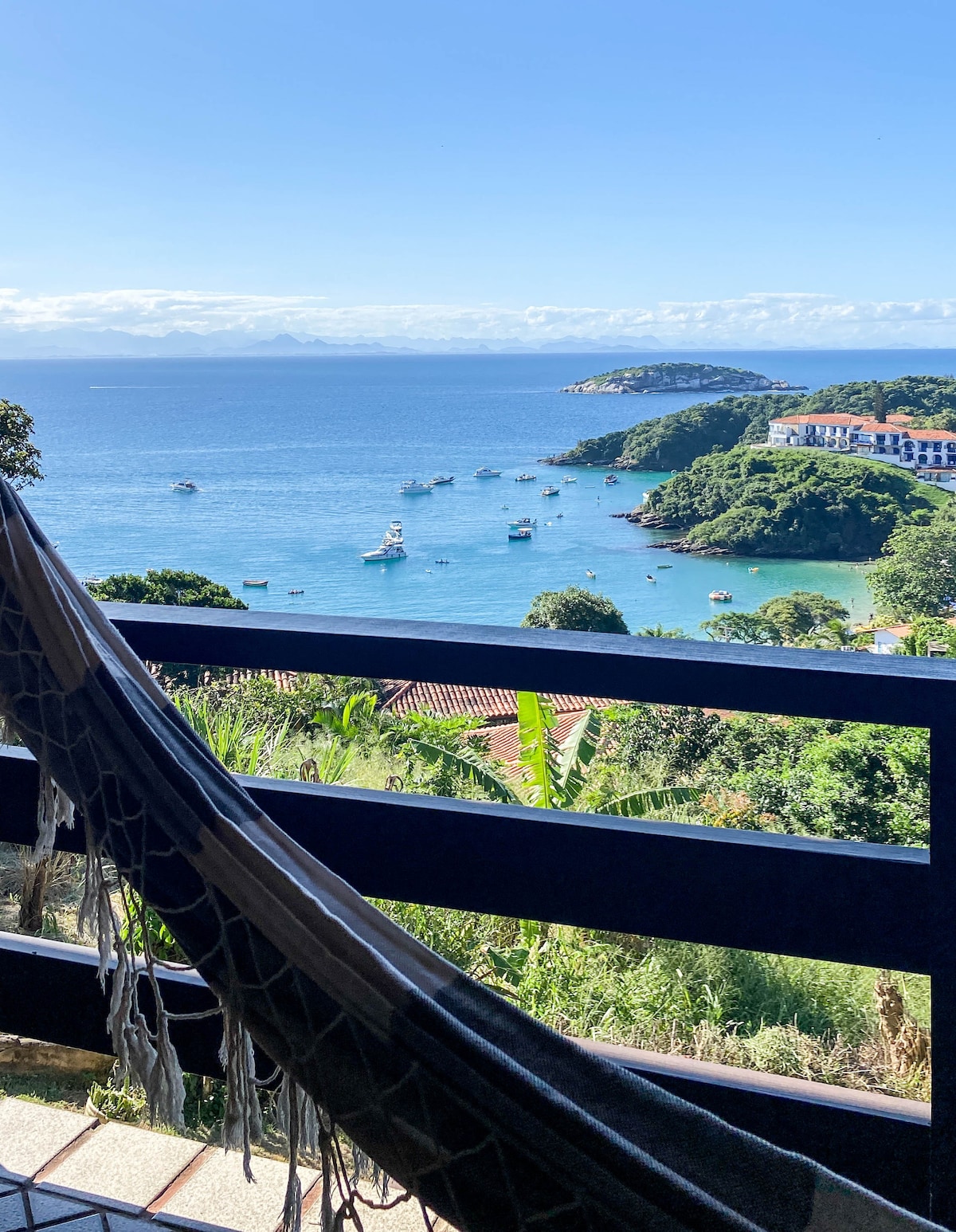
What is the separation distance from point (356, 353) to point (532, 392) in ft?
175

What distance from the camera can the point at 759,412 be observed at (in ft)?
125

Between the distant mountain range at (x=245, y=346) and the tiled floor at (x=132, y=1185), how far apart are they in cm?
7739

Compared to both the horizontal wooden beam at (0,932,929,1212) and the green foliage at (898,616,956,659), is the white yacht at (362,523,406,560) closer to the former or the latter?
the green foliage at (898,616,956,659)

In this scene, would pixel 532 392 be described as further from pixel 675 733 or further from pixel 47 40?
pixel 675 733

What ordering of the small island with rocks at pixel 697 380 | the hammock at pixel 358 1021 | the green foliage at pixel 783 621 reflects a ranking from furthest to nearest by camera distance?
the small island with rocks at pixel 697 380, the green foliage at pixel 783 621, the hammock at pixel 358 1021


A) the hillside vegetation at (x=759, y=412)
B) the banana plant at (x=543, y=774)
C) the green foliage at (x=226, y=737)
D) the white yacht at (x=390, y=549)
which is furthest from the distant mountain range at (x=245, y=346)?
the green foliage at (x=226, y=737)

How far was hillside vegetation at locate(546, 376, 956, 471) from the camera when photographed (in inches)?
1395

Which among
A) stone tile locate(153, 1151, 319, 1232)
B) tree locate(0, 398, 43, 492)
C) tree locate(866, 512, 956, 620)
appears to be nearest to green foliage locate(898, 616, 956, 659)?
tree locate(866, 512, 956, 620)

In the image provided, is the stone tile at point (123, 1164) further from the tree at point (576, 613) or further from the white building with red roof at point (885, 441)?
the white building with red roof at point (885, 441)

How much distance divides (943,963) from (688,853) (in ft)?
0.64

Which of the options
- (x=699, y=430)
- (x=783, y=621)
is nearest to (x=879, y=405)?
(x=699, y=430)

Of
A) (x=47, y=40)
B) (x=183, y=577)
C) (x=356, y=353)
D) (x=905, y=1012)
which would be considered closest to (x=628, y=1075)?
(x=905, y=1012)

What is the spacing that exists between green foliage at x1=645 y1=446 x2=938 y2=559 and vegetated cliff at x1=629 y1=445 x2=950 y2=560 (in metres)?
0.02

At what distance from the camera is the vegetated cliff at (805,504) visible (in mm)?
31016
